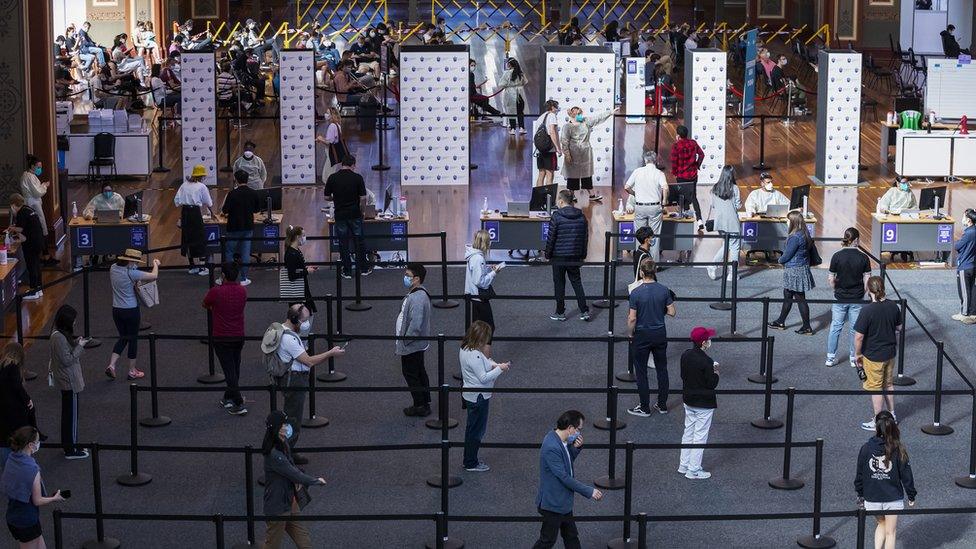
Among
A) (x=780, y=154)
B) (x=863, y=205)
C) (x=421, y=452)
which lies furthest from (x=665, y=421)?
(x=780, y=154)

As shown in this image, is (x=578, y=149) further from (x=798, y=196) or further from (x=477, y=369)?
(x=477, y=369)

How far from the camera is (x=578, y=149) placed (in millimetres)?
22734

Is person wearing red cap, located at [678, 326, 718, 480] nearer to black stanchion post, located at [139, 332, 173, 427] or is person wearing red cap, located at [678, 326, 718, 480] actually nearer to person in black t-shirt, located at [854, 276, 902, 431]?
person in black t-shirt, located at [854, 276, 902, 431]

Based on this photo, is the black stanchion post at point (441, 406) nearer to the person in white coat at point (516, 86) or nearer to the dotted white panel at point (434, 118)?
the dotted white panel at point (434, 118)

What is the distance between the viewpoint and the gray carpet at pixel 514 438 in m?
12.0

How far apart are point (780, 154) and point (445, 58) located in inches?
267

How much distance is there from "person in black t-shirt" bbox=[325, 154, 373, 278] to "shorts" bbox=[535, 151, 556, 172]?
4583mm

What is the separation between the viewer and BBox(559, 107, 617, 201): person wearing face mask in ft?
74.1

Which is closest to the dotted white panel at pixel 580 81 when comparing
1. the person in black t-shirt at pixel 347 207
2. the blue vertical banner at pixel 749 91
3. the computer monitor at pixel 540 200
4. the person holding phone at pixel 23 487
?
the computer monitor at pixel 540 200

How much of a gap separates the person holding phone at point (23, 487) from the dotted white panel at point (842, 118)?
54.6 feet

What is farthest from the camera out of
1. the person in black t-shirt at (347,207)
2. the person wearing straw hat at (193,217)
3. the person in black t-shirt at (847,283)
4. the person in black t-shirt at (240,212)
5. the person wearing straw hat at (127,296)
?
the person wearing straw hat at (193,217)

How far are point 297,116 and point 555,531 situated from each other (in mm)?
14688

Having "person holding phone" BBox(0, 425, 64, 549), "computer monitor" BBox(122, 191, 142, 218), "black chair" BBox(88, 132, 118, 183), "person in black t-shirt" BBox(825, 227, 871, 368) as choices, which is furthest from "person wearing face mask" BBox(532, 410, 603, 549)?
"black chair" BBox(88, 132, 118, 183)

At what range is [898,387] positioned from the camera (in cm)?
1532
